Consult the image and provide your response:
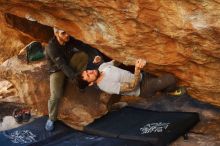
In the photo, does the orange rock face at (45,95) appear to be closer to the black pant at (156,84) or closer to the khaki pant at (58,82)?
the khaki pant at (58,82)

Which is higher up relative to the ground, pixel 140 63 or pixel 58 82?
pixel 140 63

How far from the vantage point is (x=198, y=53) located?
5988mm

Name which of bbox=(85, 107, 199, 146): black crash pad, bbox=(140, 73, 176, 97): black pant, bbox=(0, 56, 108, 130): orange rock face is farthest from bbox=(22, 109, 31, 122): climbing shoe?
bbox=(140, 73, 176, 97): black pant

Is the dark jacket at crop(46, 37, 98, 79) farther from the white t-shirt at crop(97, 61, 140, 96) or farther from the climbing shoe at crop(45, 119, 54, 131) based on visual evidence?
the climbing shoe at crop(45, 119, 54, 131)

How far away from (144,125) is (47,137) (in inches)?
64.8

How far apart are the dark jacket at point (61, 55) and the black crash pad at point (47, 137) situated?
97cm

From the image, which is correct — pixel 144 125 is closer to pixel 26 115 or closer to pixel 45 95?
pixel 45 95

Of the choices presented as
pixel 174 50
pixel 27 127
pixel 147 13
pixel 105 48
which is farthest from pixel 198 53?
pixel 27 127

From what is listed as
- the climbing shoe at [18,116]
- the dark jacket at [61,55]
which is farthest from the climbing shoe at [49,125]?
the climbing shoe at [18,116]

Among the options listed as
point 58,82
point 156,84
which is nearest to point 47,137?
point 58,82

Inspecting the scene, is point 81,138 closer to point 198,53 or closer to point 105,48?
point 105,48

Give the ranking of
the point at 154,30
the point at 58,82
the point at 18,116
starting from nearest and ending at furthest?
1. the point at 154,30
2. the point at 58,82
3. the point at 18,116

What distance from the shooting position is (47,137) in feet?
24.6

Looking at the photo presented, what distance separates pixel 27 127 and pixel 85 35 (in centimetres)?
222
